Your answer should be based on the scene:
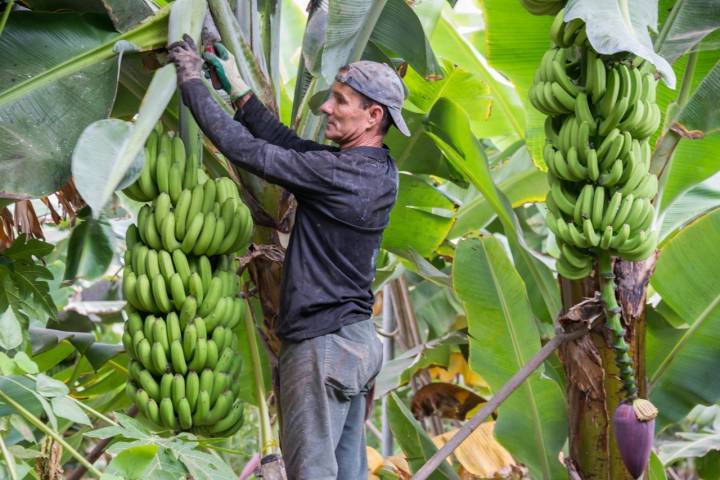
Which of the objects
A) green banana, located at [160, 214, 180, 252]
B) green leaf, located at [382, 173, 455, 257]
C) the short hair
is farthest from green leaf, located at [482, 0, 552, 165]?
green banana, located at [160, 214, 180, 252]

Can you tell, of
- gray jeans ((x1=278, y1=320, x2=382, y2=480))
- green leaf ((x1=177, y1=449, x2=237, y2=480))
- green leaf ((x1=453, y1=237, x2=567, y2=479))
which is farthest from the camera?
green leaf ((x1=453, y1=237, x2=567, y2=479))

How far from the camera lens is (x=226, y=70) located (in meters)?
2.10

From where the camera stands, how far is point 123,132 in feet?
5.67

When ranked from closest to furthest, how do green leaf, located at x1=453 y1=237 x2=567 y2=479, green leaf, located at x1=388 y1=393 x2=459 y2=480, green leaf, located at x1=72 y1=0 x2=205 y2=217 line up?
green leaf, located at x1=72 y1=0 x2=205 y2=217, green leaf, located at x1=453 y1=237 x2=567 y2=479, green leaf, located at x1=388 y1=393 x2=459 y2=480

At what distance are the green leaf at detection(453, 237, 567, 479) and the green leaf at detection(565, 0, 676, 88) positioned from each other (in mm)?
905

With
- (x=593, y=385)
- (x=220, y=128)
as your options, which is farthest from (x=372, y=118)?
(x=593, y=385)

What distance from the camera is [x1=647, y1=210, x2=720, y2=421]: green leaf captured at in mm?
2777

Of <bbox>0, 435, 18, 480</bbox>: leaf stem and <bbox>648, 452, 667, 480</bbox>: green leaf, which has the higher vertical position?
<bbox>0, 435, 18, 480</bbox>: leaf stem

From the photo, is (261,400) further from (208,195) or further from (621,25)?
(621,25)

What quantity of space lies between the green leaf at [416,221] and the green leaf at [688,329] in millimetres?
694

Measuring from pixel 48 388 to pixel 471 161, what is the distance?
1.42m

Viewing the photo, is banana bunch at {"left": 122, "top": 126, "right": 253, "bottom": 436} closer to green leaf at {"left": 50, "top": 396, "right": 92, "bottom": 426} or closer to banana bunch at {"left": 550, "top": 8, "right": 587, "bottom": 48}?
green leaf at {"left": 50, "top": 396, "right": 92, "bottom": 426}

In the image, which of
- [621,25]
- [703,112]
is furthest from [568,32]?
[703,112]

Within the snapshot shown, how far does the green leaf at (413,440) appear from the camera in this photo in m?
2.98
